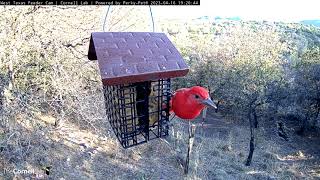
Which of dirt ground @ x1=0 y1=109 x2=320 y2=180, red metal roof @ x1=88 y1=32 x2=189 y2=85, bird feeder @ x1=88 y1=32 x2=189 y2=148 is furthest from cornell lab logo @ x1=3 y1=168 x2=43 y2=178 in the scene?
red metal roof @ x1=88 y1=32 x2=189 y2=85

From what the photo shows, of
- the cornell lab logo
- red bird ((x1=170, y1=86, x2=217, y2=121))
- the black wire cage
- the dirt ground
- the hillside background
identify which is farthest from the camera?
the dirt ground

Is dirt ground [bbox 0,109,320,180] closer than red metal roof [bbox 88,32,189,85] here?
No

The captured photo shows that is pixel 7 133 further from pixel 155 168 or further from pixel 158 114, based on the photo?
pixel 155 168

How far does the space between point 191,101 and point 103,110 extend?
527 cm

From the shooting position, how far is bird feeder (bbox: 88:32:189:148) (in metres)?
1.84

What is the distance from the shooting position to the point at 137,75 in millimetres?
1819

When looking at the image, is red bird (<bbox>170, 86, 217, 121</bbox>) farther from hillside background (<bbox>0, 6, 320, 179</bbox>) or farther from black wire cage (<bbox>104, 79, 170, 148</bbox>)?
hillside background (<bbox>0, 6, 320, 179</bbox>)

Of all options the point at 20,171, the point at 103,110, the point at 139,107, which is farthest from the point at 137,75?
the point at 20,171

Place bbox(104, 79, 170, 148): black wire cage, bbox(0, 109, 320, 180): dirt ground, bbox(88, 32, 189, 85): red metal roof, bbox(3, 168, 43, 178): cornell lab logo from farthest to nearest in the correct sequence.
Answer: bbox(0, 109, 320, 180): dirt ground
bbox(3, 168, 43, 178): cornell lab logo
bbox(104, 79, 170, 148): black wire cage
bbox(88, 32, 189, 85): red metal roof

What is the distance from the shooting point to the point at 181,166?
33.8ft

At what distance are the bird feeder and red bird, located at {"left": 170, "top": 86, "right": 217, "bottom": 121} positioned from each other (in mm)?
137

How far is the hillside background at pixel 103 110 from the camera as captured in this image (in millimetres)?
5734

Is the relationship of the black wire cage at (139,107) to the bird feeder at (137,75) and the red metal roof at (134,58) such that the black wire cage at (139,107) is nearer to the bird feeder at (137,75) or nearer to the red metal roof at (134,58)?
the bird feeder at (137,75)

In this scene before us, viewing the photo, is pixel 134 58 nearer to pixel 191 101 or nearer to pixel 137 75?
pixel 137 75
